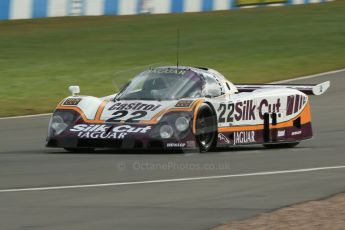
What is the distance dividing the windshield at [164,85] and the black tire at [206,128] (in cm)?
52

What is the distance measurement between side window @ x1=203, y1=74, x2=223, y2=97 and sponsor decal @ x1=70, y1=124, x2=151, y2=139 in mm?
1381

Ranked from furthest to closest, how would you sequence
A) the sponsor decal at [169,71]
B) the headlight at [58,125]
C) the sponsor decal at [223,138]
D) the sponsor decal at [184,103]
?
the sponsor decal at [169,71]
the sponsor decal at [223,138]
the headlight at [58,125]
the sponsor decal at [184,103]

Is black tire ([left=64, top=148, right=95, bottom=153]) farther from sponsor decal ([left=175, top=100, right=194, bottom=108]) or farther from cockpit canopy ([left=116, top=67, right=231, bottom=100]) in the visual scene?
sponsor decal ([left=175, top=100, right=194, bottom=108])

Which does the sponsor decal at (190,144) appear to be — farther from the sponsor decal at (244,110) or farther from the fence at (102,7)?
the fence at (102,7)

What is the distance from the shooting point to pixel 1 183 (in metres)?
10.2

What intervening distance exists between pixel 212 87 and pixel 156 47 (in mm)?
14248

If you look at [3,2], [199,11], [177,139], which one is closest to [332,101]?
[177,139]

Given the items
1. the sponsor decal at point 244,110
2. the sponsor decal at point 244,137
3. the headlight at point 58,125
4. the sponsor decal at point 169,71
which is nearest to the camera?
the headlight at point 58,125

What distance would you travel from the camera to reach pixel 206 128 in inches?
525

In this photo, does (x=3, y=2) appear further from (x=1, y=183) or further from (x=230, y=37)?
(x=1, y=183)

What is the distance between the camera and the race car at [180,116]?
12922mm

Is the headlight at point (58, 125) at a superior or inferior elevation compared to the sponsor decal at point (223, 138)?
superior

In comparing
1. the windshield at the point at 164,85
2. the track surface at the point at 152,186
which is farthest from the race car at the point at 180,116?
the track surface at the point at 152,186

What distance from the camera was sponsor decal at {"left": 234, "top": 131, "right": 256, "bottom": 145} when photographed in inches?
549
